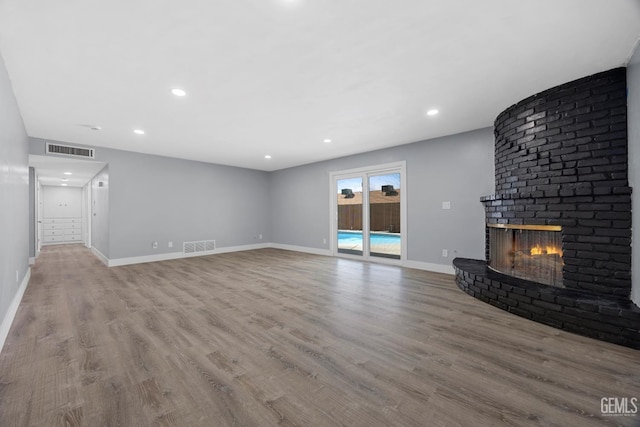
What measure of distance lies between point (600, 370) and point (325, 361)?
1.91 m

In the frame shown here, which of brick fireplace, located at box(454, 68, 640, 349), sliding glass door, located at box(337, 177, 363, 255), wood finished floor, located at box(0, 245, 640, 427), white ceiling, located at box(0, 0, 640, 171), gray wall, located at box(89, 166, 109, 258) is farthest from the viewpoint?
sliding glass door, located at box(337, 177, 363, 255)

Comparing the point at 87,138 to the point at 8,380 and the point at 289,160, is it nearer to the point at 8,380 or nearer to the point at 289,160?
the point at 289,160

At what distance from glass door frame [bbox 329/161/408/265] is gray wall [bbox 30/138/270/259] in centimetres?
262

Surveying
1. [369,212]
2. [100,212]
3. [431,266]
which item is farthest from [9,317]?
[431,266]

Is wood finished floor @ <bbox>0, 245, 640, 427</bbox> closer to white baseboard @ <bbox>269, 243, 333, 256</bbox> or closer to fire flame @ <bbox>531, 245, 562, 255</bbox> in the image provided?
fire flame @ <bbox>531, 245, 562, 255</bbox>

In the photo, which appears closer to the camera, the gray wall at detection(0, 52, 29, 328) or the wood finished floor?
the wood finished floor

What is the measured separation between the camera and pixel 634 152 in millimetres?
2434

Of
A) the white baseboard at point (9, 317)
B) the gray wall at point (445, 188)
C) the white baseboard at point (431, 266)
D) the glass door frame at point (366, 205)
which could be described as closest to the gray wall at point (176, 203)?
the white baseboard at point (9, 317)

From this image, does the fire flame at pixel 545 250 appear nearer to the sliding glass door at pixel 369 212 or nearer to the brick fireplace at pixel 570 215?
the brick fireplace at pixel 570 215

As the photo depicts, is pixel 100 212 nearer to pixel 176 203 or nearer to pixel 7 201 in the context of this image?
pixel 176 203

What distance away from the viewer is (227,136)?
4.74m

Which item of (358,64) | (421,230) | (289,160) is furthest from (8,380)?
(289,160)

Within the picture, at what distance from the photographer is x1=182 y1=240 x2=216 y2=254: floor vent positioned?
6671 millimetres

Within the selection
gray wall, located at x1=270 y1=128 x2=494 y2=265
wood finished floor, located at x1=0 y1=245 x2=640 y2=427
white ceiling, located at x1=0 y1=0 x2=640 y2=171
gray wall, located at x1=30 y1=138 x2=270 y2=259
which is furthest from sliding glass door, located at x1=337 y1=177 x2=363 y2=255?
wood finished floor, located at x1=0 y1=245 x2=640 y2=427
